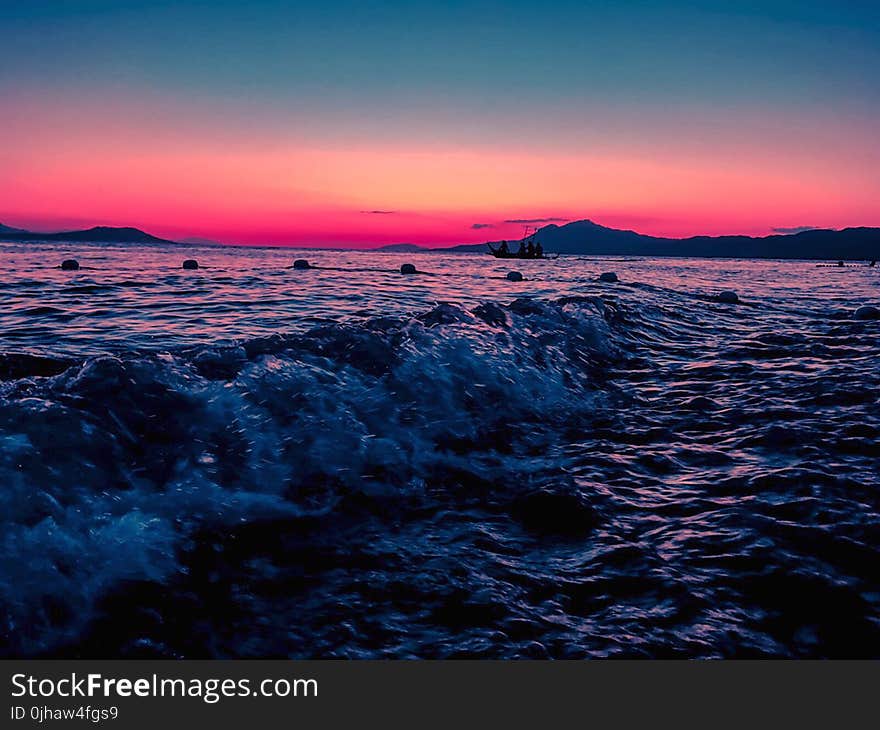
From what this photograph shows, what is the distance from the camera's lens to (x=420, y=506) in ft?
14.6

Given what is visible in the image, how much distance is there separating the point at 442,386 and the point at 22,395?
459 cm

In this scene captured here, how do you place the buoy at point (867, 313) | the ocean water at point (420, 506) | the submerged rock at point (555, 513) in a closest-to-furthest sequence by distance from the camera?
the ocean water at point (420, 506), the submerged rock at point (555, 513), the buoy at point (867, 313)

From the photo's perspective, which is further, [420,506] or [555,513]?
[420,506]

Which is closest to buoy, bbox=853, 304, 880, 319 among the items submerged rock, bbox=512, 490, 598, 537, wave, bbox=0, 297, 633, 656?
wave, bbox=0, 297, 633, 656

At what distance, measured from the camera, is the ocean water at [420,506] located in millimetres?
2902

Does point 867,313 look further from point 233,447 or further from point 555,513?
→ point 233,447

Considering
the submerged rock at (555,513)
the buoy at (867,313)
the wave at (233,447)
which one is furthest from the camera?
the buoy at (867,313)

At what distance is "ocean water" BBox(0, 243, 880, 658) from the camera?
2902mm

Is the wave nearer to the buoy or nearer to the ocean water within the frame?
the ocean water

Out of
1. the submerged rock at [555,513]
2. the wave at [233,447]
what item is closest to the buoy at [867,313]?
the wave at [233,447]

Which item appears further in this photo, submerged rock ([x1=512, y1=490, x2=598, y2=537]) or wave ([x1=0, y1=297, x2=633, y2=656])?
submerged rock ([x1=512, y1=490, x2=598, y2=537])

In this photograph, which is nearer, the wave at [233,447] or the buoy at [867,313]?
the wave at [233,447]

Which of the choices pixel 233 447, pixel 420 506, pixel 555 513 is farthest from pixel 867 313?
pixel 233 447

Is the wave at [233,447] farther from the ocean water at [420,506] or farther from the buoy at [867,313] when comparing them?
the buoy at [867,313]
